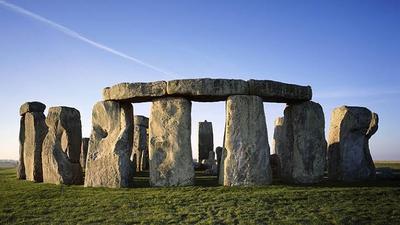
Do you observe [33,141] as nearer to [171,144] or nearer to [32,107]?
[32,107]

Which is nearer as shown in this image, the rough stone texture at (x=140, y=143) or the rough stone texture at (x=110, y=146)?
the rough stone texture at (x=110, y=146)

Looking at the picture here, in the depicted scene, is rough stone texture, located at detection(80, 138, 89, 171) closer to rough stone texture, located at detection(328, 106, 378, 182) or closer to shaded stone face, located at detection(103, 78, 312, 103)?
shaded stone face, located at detection(103, 78, 312, 103)

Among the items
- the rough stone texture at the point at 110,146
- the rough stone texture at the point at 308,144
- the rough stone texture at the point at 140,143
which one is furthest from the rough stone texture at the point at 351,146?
the rough stone texture at the point at 140,143

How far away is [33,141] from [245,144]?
7.23m

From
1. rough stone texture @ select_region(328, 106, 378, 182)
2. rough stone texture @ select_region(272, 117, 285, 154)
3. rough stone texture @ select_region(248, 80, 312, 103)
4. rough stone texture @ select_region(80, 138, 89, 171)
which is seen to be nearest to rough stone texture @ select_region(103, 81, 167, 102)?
rough stone texture @ select_region(248, 80, 312, 103)

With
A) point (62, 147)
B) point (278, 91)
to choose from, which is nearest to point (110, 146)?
point (62, 147)

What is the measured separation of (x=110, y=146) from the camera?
37.3 ft

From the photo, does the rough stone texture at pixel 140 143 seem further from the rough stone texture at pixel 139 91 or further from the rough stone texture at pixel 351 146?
the rough stone texture at pixel 351 146

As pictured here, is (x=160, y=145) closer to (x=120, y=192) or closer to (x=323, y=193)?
(x=120, y=192)

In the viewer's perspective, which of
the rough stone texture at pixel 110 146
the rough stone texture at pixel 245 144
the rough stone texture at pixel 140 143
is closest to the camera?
the rough stone texture at pixel 245 144

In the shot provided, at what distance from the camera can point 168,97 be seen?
11.4 m

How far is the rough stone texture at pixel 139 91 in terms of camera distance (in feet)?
36.8

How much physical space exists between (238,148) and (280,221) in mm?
3505

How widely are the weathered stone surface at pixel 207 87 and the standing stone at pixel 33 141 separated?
17.7ft
